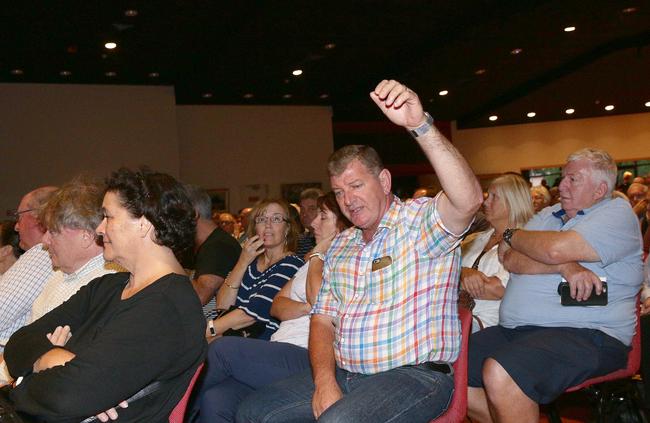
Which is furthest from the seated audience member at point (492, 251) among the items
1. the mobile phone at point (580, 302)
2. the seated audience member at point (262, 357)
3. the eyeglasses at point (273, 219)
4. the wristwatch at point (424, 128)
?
Answer: the wristwatch at point (424, 128)

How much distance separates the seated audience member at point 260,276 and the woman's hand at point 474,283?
33.7 inches

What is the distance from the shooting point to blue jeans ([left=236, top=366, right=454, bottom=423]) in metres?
2.12

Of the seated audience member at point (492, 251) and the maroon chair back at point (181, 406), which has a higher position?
the seated audience member at point (492, 251)

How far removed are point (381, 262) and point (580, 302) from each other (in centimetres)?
90

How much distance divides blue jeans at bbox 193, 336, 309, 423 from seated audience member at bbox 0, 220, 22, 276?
1933 millimetres

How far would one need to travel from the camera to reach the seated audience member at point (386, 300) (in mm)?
Result: 2076

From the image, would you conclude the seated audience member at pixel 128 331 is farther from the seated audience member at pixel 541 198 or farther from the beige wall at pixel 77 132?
the beige wall at pixel 77 132

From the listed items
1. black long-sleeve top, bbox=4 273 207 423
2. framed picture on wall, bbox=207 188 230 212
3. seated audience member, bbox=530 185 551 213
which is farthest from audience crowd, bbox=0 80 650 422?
framed picture on wall, bbox=207 188 230 212

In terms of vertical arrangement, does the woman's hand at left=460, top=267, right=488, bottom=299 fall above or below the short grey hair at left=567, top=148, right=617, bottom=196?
below

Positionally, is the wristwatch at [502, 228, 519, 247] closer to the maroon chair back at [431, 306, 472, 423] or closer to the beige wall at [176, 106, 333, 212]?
the maroon chair back at [431, 306, 472, 423]

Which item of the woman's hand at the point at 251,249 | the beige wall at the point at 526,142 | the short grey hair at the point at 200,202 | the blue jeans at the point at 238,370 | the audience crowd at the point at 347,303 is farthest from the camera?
the beige wall at the point at 526,142

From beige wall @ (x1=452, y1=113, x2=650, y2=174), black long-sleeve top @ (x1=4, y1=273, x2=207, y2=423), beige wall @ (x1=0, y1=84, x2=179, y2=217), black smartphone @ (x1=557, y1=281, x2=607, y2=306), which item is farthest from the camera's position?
beige wall @ (x1=452, y1=113, x2=650, y2=174)

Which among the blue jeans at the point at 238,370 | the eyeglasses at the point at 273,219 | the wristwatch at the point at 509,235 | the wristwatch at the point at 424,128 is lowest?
the blue jeans at the point at 238,370

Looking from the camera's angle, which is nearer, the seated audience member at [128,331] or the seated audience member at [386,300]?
the seated audience member at [128,331]
